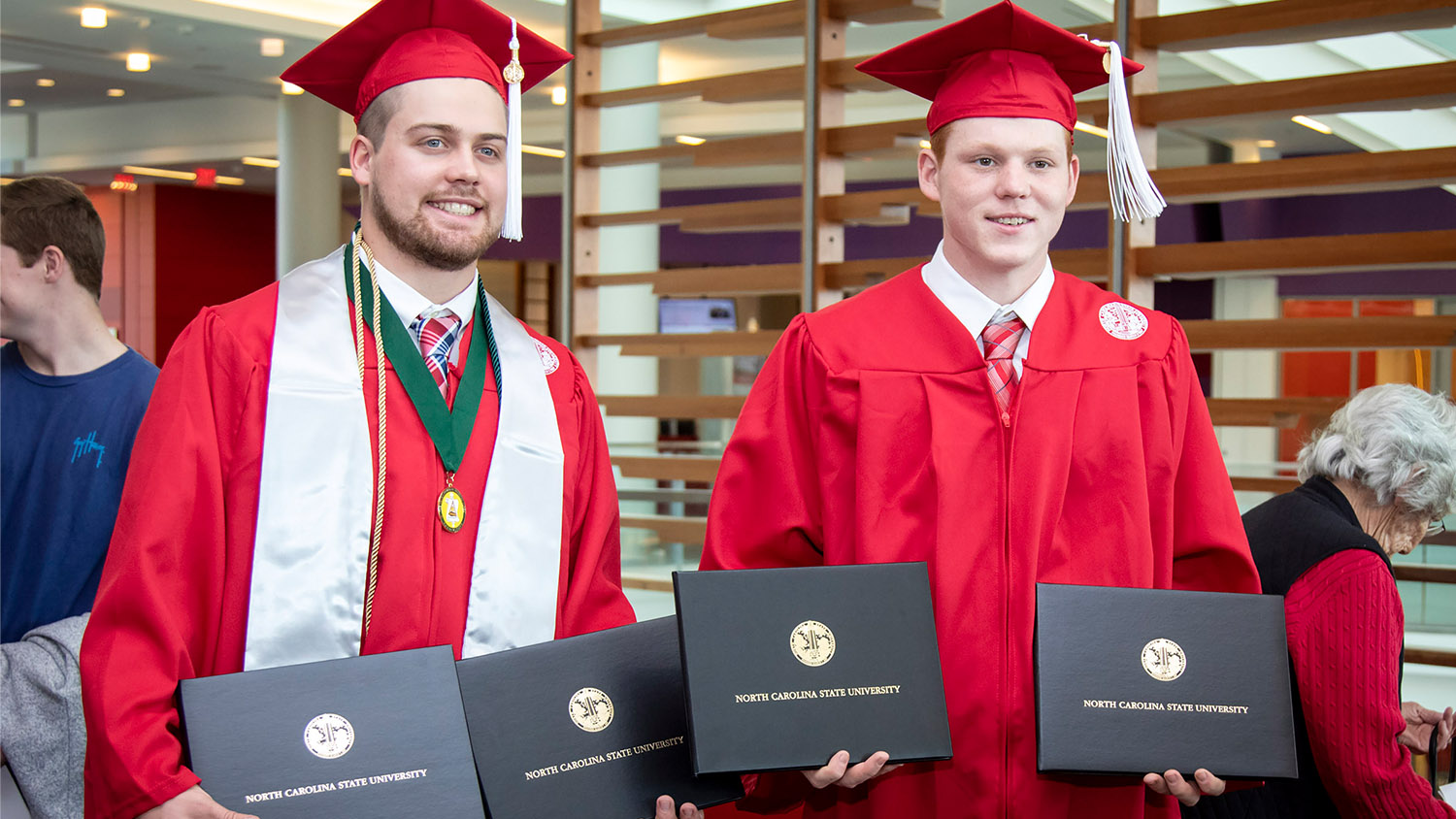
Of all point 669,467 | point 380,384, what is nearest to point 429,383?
point 380,384

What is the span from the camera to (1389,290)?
13281 mm

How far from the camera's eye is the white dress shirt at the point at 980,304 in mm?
1852

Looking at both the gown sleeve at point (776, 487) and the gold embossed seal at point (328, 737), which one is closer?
the gold embossed seal at point (328, 737)

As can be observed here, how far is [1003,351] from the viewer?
6.07 feet

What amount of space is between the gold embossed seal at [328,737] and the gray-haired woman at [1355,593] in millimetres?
1511

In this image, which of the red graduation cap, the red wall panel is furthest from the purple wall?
the red graduation cap

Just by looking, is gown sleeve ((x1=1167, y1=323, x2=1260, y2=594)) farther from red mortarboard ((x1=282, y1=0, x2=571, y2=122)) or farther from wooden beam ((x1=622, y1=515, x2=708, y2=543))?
wooden beam ((x1=622, y1=515, x2=708, y2=543))

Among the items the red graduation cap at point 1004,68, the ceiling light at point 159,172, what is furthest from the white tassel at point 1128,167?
the ceiling light at point 159,172

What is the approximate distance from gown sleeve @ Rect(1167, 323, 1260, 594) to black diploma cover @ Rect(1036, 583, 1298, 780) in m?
0.17

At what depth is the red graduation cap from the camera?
182 centimetres

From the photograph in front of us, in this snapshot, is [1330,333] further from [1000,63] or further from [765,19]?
[1000,63]

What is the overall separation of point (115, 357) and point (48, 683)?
1.98 feet

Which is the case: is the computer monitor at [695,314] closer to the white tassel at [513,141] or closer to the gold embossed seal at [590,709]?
the white tassel at [513,141]

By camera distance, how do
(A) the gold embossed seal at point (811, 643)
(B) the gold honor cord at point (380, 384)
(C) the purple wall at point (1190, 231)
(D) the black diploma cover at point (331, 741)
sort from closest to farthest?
(D) the black diploma cover at point (331, 741), (A) the gold embossed seal at point (811, 643), (B) the gold honor cord at point (380, 384), (C) the purple wall at point (1190, 231)
